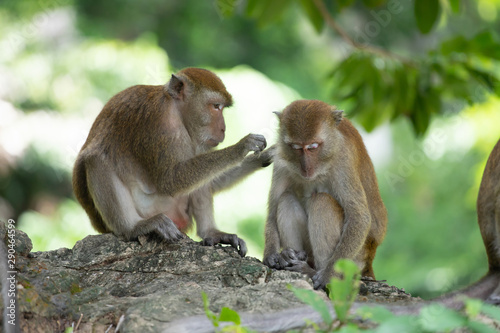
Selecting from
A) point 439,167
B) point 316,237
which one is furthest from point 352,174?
point 439,167

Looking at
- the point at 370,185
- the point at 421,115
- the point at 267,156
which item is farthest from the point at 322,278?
the point at 421,115

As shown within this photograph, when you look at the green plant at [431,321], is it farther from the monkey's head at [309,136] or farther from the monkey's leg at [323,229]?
the monkey's head at [309,136]

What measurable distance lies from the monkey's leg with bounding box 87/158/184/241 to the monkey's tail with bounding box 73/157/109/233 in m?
0.19

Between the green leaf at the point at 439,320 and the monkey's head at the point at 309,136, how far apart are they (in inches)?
115

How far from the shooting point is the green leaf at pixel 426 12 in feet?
Result: 19.5

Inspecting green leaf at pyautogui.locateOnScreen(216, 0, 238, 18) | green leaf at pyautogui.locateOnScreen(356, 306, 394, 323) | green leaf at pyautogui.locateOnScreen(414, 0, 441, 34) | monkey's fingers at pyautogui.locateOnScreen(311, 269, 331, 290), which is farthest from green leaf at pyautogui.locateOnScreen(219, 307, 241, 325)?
green leaf at pyautogui.locateOnScreen(414, 0, 441, 34)

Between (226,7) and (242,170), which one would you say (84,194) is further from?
(226,7)

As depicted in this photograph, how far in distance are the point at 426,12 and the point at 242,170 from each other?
2.52m

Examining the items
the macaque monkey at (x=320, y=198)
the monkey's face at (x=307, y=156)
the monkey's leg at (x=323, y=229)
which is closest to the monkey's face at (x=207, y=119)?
the macaque monkey at (x=320, y=198)

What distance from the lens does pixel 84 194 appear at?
258 inches

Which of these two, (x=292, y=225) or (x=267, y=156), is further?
(x=267, y=156)

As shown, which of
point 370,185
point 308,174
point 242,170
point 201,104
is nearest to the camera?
point 308,174

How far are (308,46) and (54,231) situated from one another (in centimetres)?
1412

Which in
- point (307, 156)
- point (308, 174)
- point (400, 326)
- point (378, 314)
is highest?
point (307, 156)
